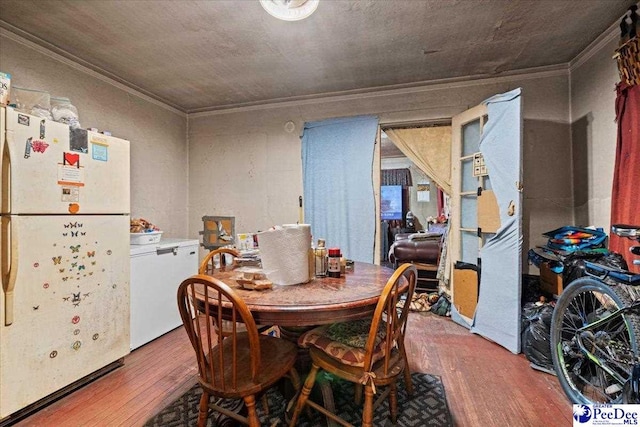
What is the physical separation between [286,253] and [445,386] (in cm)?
143

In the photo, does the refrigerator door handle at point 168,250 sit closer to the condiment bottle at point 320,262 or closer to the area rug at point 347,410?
the area rug at point 347,410

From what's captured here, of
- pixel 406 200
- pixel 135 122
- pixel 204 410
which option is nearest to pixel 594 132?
pixel 204 410

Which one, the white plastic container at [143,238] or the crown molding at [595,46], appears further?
the white plastic container at [143,238]

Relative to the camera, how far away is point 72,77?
2.65 m

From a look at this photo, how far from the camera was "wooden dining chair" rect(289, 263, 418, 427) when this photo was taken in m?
1.24

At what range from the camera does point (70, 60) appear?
8.59ft

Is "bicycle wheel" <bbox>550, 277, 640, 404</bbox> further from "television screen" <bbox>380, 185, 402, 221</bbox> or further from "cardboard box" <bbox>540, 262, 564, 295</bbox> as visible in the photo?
"television screen" <bbox>380, 185, 402, 221</bbox>

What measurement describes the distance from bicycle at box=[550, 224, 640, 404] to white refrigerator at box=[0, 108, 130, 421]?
3074mm

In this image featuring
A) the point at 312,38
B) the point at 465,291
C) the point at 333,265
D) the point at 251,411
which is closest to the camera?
the point at 251,411

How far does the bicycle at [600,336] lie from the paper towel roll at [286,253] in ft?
5.29

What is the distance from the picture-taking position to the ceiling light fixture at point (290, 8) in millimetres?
1655

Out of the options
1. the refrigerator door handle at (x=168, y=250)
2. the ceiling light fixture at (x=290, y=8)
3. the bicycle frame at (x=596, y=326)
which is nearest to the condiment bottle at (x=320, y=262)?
the ceiling light fixture at (x=290, y=8)

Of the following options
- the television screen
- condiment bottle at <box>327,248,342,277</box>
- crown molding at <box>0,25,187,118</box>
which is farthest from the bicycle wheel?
the television screen

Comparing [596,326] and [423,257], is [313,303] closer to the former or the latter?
[596,326]
